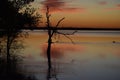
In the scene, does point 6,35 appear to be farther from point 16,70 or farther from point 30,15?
point 16,70

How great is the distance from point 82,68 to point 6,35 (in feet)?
26.0

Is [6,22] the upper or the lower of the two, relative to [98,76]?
upper

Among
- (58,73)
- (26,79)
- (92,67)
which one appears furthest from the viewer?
(92,67)

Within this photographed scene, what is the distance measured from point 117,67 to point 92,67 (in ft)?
6.56

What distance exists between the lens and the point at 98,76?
27.7m

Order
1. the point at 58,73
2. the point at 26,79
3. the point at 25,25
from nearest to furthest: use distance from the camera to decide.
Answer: the point at 26,79
the point at 58,73
the point at 25,25

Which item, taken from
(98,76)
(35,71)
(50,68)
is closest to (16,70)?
(35,71)

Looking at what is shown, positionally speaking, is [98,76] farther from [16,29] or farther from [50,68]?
[16,29]

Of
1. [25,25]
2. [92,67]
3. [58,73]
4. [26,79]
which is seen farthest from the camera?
[25,25]

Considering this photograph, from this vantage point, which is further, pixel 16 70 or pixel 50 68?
pixel 50 68

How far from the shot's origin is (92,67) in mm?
32938

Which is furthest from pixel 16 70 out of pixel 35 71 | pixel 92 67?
pixel 92 67

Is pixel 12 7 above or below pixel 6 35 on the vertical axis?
above

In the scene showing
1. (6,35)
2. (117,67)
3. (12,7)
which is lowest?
(117,67)
